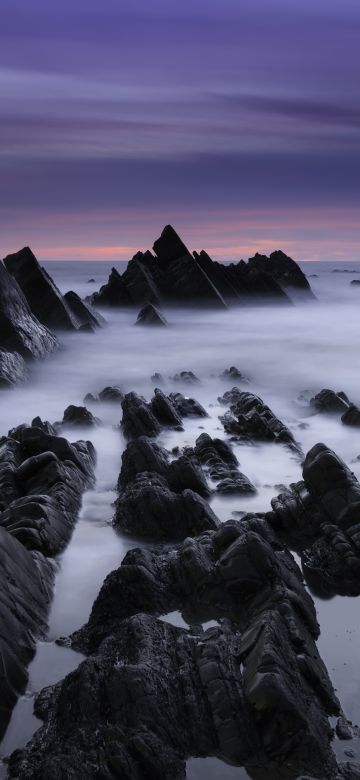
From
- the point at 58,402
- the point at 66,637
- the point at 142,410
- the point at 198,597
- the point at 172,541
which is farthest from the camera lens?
the point at 58,402

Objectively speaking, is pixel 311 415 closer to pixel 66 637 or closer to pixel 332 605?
pixel 332 605

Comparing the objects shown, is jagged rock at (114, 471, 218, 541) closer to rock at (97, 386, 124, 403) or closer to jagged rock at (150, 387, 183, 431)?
jagged rock at (150, 387, 183, 431)

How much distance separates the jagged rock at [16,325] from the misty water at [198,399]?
812mm

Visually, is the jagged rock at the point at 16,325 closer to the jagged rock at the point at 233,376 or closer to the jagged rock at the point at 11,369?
the jagged rock at the point at 11,369

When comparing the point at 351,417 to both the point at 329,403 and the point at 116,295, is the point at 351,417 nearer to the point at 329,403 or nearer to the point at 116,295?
the point at 329,403

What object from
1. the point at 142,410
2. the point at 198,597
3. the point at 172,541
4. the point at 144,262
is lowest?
the point at 144,262

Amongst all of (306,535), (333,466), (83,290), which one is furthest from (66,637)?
(83,290)

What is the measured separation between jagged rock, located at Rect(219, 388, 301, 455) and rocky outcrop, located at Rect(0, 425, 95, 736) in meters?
3.81

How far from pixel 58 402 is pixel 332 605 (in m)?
14.0

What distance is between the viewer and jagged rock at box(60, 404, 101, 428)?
1709cm

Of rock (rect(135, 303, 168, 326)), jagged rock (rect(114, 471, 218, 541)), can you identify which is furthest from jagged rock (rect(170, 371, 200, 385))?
rock (rect(135, 303, 168, 326))

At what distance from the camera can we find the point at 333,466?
33.3ft

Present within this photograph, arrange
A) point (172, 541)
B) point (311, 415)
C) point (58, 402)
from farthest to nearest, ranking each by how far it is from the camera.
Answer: point (58, 402)
point (311, 415)
point (172, 541)

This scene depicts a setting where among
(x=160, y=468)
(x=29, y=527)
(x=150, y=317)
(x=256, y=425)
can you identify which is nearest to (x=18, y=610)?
(x=29, y=527)
